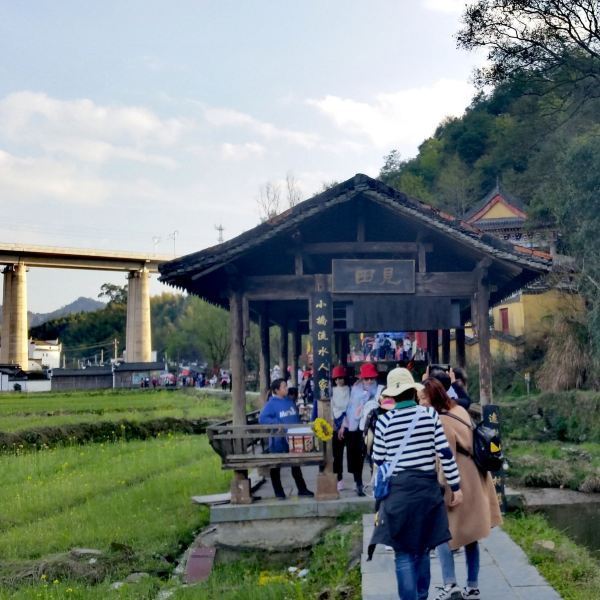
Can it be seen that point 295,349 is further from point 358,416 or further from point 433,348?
point 358,416

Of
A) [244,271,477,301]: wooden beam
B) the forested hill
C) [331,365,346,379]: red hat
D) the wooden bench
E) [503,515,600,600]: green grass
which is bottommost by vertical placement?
[503,515,600,600]: green grass

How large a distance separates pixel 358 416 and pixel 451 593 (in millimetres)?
4160

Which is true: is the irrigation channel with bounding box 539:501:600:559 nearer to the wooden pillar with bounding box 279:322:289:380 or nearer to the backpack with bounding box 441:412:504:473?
the backpack with bounding box 441:412:504:473

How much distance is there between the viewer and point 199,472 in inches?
601

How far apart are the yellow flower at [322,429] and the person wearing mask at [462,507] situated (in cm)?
391

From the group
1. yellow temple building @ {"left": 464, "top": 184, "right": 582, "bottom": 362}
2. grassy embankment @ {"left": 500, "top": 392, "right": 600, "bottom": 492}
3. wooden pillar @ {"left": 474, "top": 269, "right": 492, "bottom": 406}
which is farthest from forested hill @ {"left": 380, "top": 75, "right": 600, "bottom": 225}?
wooden pillar @ {"left": 474, "top": 269, "right": 492, "bottom": 406}

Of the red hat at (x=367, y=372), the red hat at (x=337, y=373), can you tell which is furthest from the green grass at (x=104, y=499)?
the red hat at (x=367, y=372)

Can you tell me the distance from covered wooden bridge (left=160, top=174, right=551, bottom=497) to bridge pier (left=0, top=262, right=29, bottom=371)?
5288 centimetres

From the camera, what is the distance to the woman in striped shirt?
4973 millimetres

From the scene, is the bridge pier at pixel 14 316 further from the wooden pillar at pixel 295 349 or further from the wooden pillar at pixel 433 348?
the wooden pillar at pixel 433 348

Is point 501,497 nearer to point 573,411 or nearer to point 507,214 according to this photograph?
point 573,411

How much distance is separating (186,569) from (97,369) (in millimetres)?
54800

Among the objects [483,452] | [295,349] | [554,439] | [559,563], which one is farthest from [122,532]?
[554,439]

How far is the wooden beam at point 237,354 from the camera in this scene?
11.1 m
